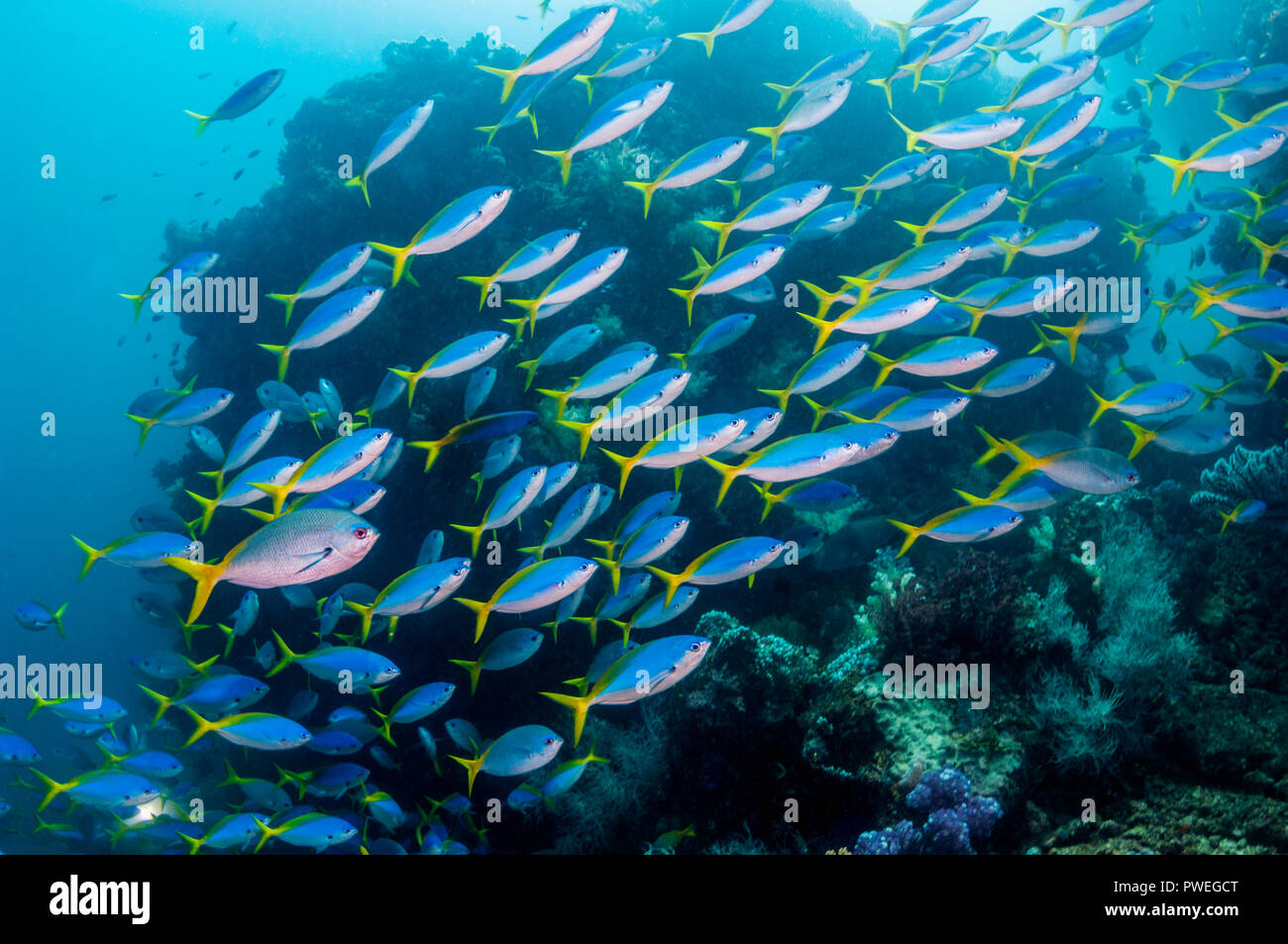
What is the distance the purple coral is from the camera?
3168 millimetres

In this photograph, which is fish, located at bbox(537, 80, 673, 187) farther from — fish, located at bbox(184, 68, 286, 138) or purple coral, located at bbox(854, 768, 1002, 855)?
purple coral, located at bbox(854, 768, 1002, 855)

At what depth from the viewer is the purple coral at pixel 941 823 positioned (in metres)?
3.17

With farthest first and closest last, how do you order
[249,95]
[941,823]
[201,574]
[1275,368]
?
[1275,368] < [249,95] < [941,823] < [201,574]

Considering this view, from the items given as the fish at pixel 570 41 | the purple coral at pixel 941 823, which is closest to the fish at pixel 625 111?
the fish at pixel 570 41

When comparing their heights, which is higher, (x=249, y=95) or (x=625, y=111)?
(x=249, y=95)

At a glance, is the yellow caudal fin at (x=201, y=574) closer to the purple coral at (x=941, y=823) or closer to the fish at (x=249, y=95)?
the purple coral at (x=941, y=823)

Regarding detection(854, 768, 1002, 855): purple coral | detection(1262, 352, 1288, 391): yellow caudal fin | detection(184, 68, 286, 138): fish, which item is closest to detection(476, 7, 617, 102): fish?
detection(184, 68, 286, 138): fish

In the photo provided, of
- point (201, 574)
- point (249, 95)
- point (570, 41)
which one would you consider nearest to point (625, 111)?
point (570, 41)

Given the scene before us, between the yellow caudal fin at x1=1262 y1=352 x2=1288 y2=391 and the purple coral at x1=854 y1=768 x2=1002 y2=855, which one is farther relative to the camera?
the yellow caudal fin at x1=1262 y1=352 x2=1288 y2=391

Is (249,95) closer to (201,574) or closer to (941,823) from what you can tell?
(201,574)

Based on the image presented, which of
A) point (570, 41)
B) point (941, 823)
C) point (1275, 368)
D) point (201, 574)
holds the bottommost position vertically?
point (941, 823)

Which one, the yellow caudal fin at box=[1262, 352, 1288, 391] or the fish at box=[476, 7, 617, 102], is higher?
Answer: the fish at box=[476, 7, 617, 102]

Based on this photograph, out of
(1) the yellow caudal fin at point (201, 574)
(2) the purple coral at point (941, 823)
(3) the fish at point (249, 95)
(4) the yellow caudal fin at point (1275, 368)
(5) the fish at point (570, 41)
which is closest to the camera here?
(1) the yellow caudal fin at point (201, 574)

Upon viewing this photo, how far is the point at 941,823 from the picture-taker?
320 cm
